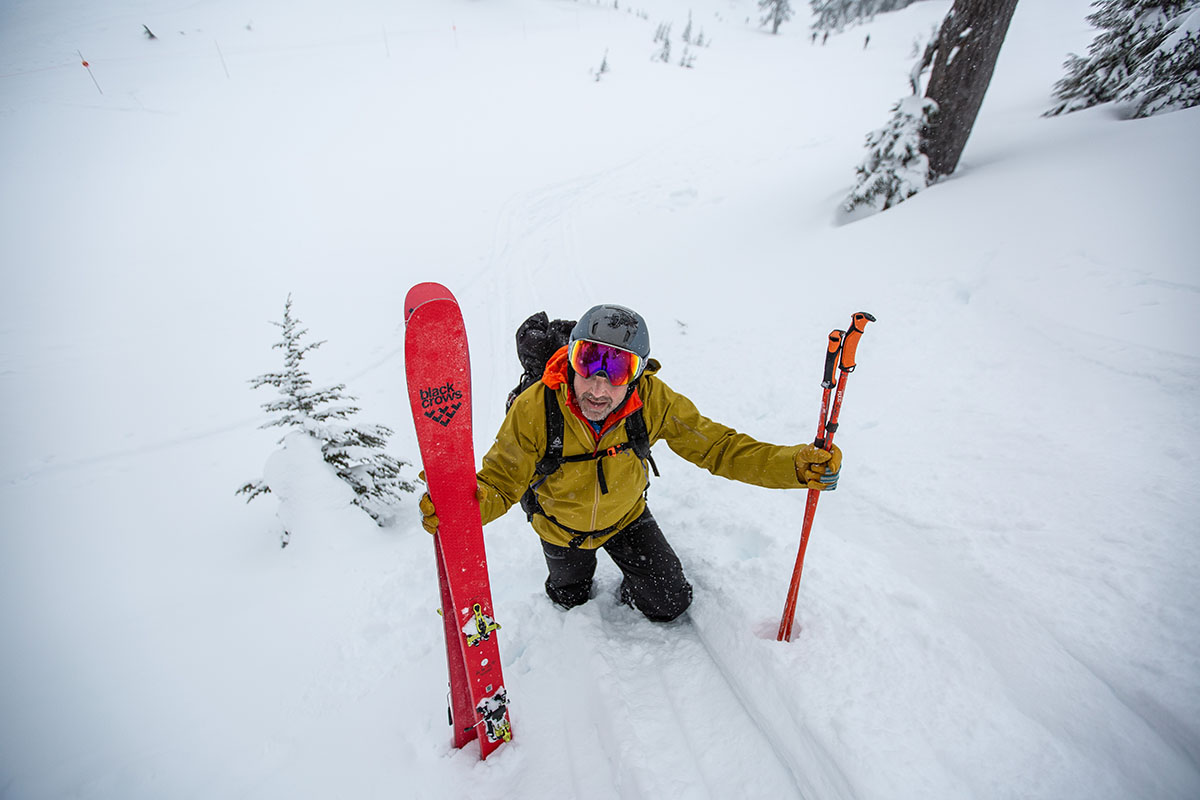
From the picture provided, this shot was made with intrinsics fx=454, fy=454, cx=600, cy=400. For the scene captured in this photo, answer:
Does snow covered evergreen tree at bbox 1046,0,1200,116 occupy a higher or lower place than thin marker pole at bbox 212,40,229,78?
lower

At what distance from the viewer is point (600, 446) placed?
253 centimetres

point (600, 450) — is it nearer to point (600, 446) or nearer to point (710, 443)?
point (600, 446)

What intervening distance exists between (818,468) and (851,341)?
0.64 meters

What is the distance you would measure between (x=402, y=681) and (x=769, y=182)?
38.9ft

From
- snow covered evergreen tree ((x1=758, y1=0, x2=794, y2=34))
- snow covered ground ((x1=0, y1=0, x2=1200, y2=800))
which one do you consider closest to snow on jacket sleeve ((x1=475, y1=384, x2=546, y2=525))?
snow covered ground ((x1=0, y1=0, x2=1200, y2=800))

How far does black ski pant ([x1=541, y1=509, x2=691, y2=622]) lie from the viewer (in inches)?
117

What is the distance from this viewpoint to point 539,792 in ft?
7.77

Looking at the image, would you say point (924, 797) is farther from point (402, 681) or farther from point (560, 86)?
point (560, 86)

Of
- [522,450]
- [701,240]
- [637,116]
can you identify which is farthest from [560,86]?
[522,450]

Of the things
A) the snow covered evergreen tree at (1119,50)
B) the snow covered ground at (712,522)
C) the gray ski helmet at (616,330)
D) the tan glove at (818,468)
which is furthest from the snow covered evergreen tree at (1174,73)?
the gray ski helmet at (616,330)

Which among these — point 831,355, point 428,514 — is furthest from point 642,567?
point 831,355

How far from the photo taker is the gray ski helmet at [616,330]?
229 cm

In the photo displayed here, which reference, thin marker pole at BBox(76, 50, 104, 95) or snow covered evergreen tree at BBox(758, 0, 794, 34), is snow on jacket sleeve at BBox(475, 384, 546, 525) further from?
Result: snow covered evergreen tree at BBox(758, 0, 794, 34)

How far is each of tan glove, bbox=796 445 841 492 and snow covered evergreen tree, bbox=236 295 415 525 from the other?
3.61 meters
